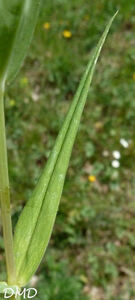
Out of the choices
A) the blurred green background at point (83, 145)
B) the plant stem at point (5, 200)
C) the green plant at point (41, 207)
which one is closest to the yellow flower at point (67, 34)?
the blurred green background at point (83, 145)

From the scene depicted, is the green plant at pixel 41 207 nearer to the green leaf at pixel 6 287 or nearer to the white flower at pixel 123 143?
the green leaf at pixel 6 287

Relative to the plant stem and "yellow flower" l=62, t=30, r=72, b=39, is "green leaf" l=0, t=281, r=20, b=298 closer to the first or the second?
the plant stem

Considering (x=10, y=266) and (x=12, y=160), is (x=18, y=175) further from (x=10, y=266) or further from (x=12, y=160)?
(x=10, y=266)

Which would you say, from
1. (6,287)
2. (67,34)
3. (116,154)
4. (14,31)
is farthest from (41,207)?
(67,34)

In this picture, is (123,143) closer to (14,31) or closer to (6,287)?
(6,287)

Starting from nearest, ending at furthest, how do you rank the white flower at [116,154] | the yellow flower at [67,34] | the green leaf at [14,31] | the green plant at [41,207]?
the green leaf at [14,31] → the green plant at [41,207] → the white flower at [116,154] → the yellow flower at [67,34]

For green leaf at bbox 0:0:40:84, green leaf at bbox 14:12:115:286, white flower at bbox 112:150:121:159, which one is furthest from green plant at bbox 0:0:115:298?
white flower at bbox 112:150:121:159
